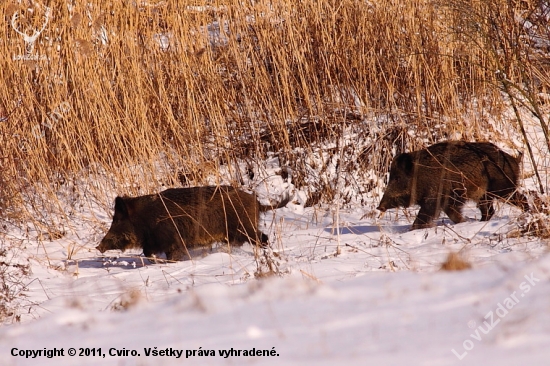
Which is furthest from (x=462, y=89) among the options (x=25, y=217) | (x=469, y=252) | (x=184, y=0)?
(x=25, y=217)

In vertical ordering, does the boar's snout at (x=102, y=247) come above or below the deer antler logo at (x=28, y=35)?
below

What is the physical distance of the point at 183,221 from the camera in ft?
20.7

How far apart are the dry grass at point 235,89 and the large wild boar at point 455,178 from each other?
1185 mm

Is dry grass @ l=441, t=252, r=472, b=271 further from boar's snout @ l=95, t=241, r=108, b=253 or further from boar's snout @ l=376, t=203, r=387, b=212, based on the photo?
boar's snout @ l=95, t=241, r=108, b=253

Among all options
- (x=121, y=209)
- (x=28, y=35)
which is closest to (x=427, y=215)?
(x=121, y=209)

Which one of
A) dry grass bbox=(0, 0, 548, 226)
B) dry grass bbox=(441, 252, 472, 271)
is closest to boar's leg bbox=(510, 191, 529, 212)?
dry grass bbox=(0, 0, 548, 226)

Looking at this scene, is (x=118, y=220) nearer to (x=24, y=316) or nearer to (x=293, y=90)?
(x=24, y=316)

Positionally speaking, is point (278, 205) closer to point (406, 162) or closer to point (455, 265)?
point (406, 162)

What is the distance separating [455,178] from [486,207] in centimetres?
38

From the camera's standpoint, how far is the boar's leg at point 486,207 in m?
6.36

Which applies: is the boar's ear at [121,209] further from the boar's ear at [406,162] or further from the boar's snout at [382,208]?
the boar's ear at [406,162]

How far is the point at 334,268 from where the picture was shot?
4832 millimetres

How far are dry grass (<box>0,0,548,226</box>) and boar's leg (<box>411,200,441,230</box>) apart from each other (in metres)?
1.34

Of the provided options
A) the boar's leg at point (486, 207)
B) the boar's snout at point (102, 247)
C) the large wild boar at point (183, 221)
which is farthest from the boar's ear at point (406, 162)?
the boar's snout at point (102, 247)
